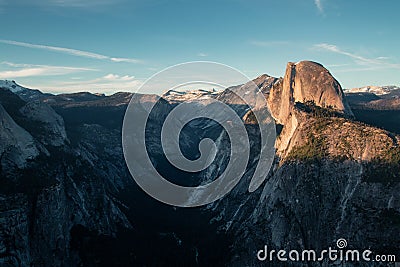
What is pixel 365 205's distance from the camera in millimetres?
85125

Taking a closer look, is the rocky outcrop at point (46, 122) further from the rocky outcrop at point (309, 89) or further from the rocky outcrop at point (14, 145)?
the rocky outcrop at point (309, 89)

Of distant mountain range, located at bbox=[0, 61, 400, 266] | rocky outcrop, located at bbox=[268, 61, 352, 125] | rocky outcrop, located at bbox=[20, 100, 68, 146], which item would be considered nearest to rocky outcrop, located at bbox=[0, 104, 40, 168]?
distant mountain range, located at bbox=[0, 61, 400, 266]

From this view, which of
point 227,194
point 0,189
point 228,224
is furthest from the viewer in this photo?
point 227,194

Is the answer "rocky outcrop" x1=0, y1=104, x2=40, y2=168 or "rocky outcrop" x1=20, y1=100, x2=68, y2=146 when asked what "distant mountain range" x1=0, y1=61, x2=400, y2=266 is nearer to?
"rocky outcrop" x1=0, y1=104, x2=40, y2=168

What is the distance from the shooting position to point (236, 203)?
133125 mm

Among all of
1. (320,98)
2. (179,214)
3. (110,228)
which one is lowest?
(179,214)

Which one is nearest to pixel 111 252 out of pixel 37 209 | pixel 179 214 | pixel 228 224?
pixel 37 209

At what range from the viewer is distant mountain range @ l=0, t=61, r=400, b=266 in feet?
260

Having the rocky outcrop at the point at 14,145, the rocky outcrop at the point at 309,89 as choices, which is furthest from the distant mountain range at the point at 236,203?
the rocky outcrop at the point at 309,89

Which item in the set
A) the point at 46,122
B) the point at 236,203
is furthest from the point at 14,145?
the point at 236,203

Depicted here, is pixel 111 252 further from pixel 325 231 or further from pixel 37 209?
pixel 325 231

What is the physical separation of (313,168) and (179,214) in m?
69.8

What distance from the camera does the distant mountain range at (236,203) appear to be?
260 feet

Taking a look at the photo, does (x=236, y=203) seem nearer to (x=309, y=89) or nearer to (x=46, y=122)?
(x=309, y=89)
